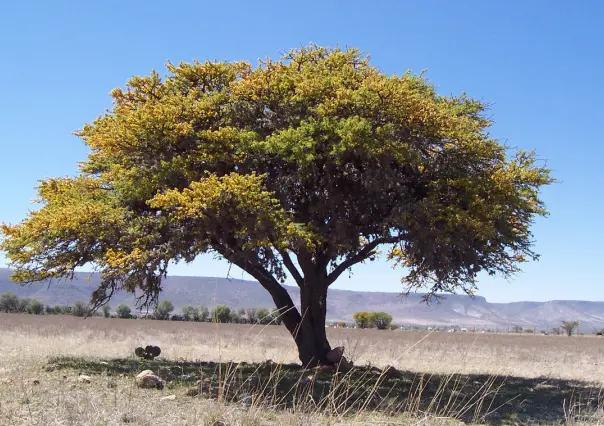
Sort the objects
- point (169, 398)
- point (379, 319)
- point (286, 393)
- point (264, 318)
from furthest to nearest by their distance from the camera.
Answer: point (379, 319)
point (286, 393)
point (169, 398)
point (264, 318)

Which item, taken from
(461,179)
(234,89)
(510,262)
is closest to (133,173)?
(234,89)

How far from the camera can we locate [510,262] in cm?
1933

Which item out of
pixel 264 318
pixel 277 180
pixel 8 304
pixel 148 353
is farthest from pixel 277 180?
pixel 8 304

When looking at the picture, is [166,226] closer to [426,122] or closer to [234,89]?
[234,89]

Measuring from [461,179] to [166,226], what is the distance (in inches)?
290

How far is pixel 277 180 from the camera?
1586cm

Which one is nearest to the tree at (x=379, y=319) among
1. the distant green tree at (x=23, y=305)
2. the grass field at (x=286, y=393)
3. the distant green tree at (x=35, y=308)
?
the distant green tree at (x=35, y=308)

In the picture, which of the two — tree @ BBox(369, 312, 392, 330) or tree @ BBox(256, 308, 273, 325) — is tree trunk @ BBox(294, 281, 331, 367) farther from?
tree @ BBox(369, 312, 392, 330)

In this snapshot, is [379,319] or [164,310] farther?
[379,319]

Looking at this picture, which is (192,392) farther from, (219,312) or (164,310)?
(164,310)

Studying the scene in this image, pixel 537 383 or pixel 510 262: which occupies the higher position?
pixel 510 262

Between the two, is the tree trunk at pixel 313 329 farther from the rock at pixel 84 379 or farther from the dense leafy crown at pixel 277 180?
the rock at pixel 84 379

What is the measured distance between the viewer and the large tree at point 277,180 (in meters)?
14.5

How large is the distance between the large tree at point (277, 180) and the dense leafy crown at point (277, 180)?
0.04m
